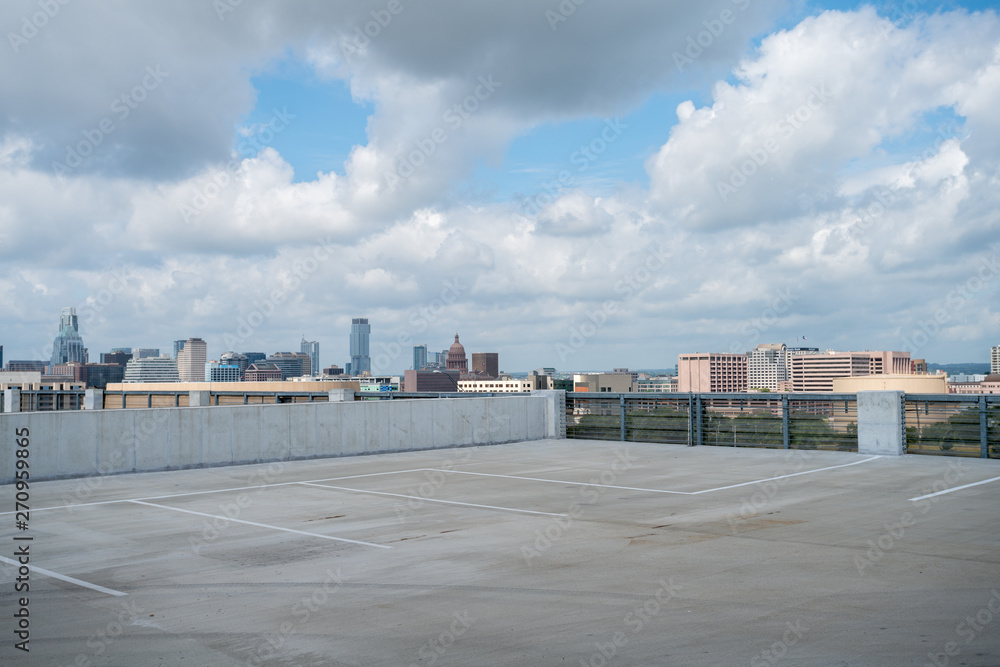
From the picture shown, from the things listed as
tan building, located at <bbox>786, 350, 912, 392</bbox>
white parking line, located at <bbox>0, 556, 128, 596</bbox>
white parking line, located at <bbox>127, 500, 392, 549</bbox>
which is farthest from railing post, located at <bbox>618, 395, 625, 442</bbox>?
tan building, located at <bbox>786, 350, 912, 392</bbox>

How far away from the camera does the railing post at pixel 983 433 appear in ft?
60.4

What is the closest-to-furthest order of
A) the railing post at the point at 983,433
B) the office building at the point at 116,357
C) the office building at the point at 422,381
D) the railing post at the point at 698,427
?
the railing post at the point at 983,433 → the railing post at the point at 698,427 → the office building at the point at 422,381 → the office building at the point at 116,357

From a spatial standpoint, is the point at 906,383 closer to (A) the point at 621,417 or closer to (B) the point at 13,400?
(A) the point at 621,417

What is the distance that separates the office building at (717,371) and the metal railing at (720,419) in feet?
401

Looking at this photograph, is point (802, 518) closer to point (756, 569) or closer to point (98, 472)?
point (756, 569)

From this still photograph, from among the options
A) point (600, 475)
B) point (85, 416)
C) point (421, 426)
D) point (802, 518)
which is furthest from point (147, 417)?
point (802, 518)

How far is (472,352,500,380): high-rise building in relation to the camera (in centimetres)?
11175

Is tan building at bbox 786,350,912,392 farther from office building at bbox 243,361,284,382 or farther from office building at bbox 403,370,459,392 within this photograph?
office building at bbox 243,361,284,382

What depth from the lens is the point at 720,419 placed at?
883 inches

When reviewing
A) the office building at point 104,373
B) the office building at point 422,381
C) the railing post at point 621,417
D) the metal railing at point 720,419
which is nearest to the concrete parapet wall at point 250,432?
the metal railing at point 720,419

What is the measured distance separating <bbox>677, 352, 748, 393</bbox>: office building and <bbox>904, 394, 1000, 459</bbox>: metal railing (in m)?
126

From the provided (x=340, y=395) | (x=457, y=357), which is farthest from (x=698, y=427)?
(x=457, y=357)

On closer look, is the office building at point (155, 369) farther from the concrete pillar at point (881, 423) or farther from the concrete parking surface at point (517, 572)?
the concrete parking surface at point (517, 572)

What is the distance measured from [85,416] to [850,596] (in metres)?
15.1
